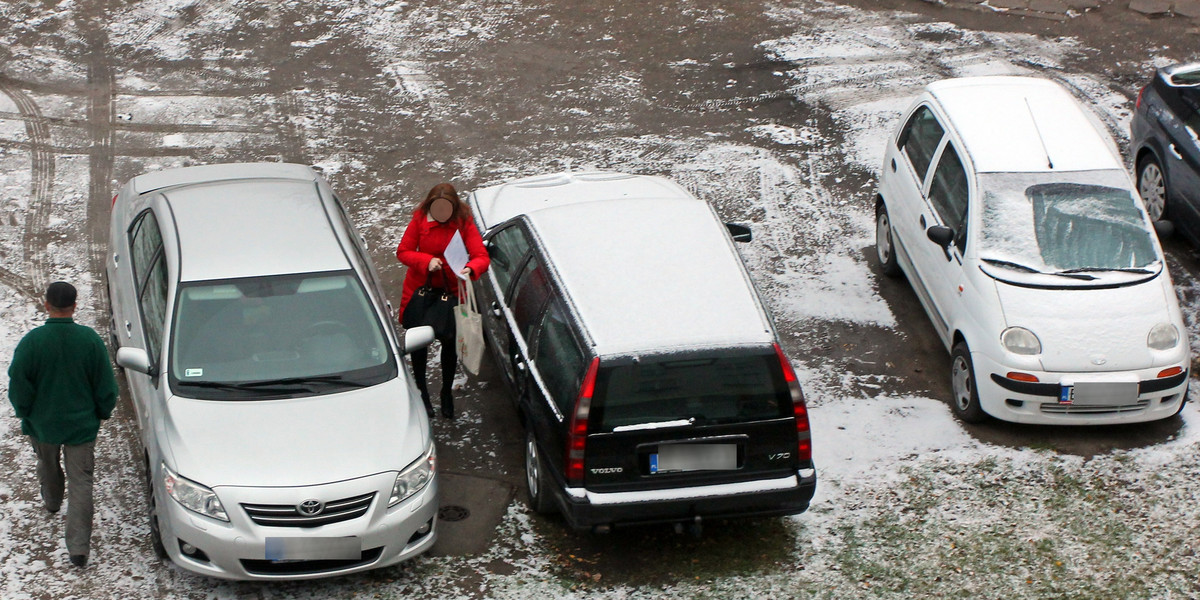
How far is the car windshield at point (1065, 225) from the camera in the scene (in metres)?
9.20

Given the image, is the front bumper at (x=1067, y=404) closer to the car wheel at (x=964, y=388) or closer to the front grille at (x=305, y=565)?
the car wheel at (x=964, y=388)

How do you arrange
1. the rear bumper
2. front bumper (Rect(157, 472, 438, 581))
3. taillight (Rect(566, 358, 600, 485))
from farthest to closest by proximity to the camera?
the rear bumper < taillight (Rect(566, 358, 600, 485)) < front bumper (Rect(157, 472, 438, 581))

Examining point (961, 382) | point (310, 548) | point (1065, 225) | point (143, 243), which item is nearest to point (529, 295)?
point (310, 548)

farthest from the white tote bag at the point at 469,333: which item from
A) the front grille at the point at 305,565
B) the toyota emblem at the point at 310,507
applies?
the toyota emblem at the point at 310,507

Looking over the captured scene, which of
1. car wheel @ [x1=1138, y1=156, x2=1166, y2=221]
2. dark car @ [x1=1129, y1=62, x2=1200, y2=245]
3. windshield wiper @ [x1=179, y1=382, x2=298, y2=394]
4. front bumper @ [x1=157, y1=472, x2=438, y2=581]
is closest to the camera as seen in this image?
front bumper @ [x1=157, y1=472, x2=438, y2=581]

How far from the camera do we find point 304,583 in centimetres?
735

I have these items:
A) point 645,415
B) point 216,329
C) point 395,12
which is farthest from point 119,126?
point 645,415

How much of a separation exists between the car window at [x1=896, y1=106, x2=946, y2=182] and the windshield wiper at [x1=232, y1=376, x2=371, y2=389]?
5159 millimetres

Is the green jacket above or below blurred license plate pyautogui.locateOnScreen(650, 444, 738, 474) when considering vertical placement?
above

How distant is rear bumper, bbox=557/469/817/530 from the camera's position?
7.14 meters

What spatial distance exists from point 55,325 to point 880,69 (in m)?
10.6

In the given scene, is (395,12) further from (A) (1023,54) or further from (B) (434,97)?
(A) (1023,54)

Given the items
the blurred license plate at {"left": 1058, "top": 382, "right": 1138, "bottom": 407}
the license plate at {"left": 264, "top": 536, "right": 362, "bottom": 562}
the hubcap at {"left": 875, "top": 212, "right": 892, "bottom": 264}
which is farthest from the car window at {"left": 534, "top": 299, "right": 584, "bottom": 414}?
the hubcap at {"left": 875, "top": 212, "right": 892, "bottom": 264}

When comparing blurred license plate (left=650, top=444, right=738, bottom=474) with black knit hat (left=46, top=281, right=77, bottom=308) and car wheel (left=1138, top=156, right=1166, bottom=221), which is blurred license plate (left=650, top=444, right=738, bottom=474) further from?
car wheel (left=1138, top=156, right=1166, bottom=221)
